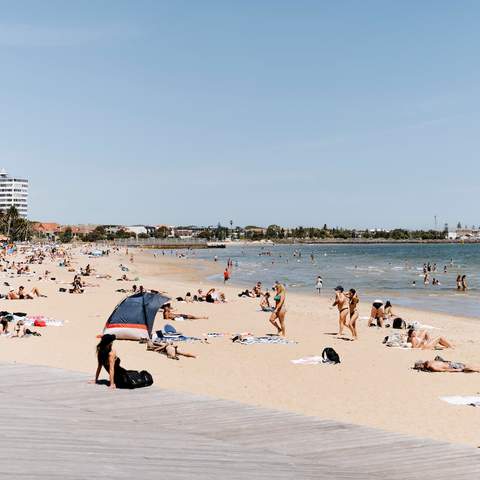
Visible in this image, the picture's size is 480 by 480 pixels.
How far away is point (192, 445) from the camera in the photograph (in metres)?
6.67

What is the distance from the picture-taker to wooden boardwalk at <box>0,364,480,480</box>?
232 inches

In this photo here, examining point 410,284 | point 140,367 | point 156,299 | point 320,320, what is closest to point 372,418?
point 140,367

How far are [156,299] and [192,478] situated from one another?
8715mm

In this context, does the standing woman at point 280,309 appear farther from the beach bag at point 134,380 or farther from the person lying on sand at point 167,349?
the beach bag at point 134,380

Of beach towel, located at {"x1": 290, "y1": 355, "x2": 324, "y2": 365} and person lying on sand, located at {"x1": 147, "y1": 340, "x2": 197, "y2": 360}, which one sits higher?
beach towel, located at {"x1": 290, "y1": 355, "x2": 324, "y2": 365}

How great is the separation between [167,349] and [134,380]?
3.82m

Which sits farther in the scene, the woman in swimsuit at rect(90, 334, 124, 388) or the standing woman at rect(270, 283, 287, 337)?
the standing woman at rect(270, 283, 287, 337)

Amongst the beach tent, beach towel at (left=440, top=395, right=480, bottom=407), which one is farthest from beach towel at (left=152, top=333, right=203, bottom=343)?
beach towel at (left=440, top=395, right=480, bottom=407)

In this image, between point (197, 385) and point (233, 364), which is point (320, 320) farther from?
point (197, 385)

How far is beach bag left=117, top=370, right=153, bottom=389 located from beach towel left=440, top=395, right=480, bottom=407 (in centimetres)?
506

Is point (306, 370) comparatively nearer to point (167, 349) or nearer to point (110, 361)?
point (167, 349)

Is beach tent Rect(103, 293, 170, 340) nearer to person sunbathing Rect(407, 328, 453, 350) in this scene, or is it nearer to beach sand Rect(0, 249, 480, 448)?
beach sand Rect(0, 249, 480, 448)

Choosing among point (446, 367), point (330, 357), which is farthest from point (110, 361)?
point (446, 367)

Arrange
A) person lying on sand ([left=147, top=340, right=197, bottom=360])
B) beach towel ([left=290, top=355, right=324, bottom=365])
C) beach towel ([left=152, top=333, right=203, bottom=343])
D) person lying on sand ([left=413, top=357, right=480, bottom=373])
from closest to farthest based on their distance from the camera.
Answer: person lying on sand ([left=413, top=357, right=480, bottom=373]) → beach towel ([left=290, top=355, right=324, bottom=365]) → person lying on sand ([left=147, top=340, right=197, bottom=360]) → beach towel ([left=152, top=333, right=203, bottom=343])
